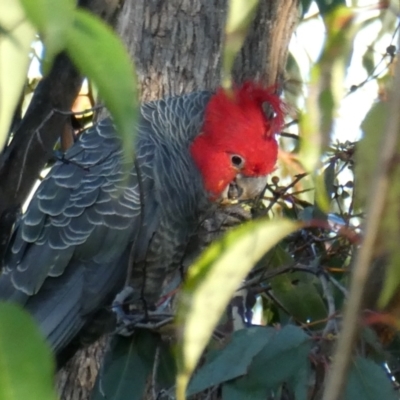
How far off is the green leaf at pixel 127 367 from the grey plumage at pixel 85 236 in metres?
0.17

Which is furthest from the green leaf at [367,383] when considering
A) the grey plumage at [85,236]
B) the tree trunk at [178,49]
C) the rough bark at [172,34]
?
the rough bark at [172,34]

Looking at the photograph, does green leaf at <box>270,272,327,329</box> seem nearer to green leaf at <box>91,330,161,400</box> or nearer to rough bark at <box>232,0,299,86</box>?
green leaf at <box>91,330,161,400</box>

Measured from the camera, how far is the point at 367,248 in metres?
0.32

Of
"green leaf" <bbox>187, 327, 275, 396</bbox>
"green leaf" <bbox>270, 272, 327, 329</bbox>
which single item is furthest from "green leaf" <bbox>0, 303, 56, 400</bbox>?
"green leaf" <bbox>270, 272, 327, 329</bbox>

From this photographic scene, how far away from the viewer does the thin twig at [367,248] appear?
32cm

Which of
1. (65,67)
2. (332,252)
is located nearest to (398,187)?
(65,67)

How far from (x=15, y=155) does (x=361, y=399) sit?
24.6 inches

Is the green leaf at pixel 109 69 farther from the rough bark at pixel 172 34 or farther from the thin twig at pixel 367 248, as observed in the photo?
the rough bark at pixel 172 34

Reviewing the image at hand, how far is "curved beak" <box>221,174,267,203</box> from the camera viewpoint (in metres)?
1.60

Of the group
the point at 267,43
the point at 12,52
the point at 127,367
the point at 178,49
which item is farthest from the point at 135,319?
the point at 12,52

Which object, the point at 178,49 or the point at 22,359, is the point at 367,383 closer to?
the point at 22,359

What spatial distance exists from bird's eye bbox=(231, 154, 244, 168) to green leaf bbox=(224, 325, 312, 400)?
0.63m

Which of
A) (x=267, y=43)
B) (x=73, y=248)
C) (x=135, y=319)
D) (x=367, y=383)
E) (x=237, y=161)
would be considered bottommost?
(x=367, y=383)

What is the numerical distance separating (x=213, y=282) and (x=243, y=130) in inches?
46.4
